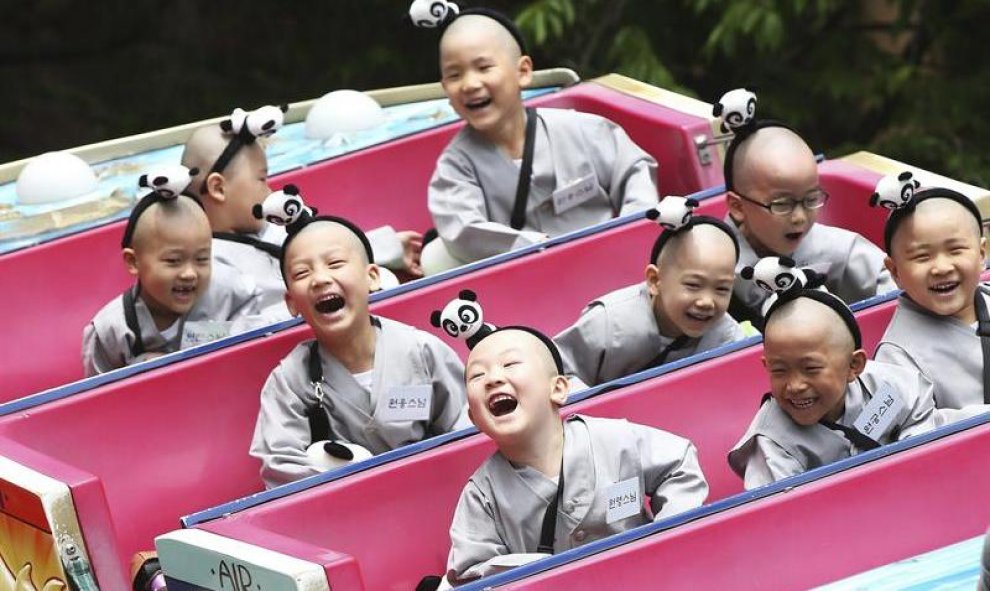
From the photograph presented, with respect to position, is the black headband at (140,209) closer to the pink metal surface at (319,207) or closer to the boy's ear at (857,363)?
the pink metal surface at (319,207)

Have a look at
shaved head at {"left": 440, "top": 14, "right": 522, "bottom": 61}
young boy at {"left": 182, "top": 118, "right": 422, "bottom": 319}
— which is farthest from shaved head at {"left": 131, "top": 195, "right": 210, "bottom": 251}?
shaved head at {"left": 440, "top": 14, "right": 522, "bottom": 61}

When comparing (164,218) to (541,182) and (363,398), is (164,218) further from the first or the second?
(541,182)

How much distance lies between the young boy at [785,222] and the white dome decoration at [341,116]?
132 cm

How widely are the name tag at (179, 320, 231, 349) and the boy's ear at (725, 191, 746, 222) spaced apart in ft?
3.62

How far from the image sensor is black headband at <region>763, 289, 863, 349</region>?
353 cm

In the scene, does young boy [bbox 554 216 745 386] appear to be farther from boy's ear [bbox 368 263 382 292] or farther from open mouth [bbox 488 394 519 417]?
open mouth [bbox 488 394 519 417]

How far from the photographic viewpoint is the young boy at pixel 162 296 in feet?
14.3

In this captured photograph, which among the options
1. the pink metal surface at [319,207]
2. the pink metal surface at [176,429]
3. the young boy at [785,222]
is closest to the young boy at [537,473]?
the pink metal surface at [176,429]

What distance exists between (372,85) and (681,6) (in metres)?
1.17

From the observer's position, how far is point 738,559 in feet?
10.3

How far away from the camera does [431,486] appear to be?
11.9 feet

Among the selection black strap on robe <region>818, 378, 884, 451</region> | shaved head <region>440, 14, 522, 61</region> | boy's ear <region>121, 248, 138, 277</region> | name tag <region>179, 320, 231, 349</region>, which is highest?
shaved head <region>440, 14, 522, 61</region>

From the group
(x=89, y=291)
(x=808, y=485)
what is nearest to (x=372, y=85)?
(x=89, y=291)

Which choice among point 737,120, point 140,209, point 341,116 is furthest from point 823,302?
point 341,116
